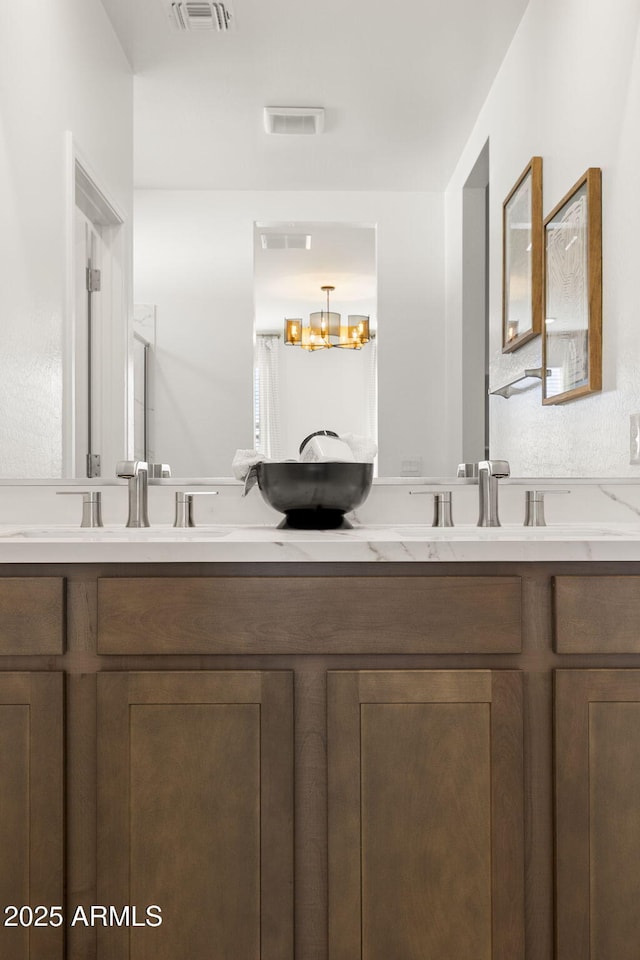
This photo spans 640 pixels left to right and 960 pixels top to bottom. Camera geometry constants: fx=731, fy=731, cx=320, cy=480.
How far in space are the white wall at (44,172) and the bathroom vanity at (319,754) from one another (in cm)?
76

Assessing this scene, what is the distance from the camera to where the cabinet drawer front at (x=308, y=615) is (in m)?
1.18

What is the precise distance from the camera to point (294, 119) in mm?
1871

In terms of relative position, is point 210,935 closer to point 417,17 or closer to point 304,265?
point 304,265

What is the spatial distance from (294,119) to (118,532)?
114 cm

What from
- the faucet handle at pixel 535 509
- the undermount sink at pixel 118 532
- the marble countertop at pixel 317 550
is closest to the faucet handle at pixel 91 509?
the undermount sink at pixel 118 532

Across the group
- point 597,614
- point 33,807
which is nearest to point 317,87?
point 597,614

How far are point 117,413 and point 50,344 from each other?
0.25 m

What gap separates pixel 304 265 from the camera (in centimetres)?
183

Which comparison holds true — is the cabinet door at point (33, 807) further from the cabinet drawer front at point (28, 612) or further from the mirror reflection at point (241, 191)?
the mirror reflection at point (241, 191)

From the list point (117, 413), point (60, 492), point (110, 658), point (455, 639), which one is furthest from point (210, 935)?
point (117, 413)

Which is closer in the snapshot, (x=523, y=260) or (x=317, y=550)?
(x=317, y=550)

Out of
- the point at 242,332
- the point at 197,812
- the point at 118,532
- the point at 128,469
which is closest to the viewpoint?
the point at 197,812

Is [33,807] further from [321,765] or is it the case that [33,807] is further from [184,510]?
[184,510]

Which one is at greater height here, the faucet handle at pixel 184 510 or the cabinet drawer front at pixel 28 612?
the faucet handle at pixel 184 510
